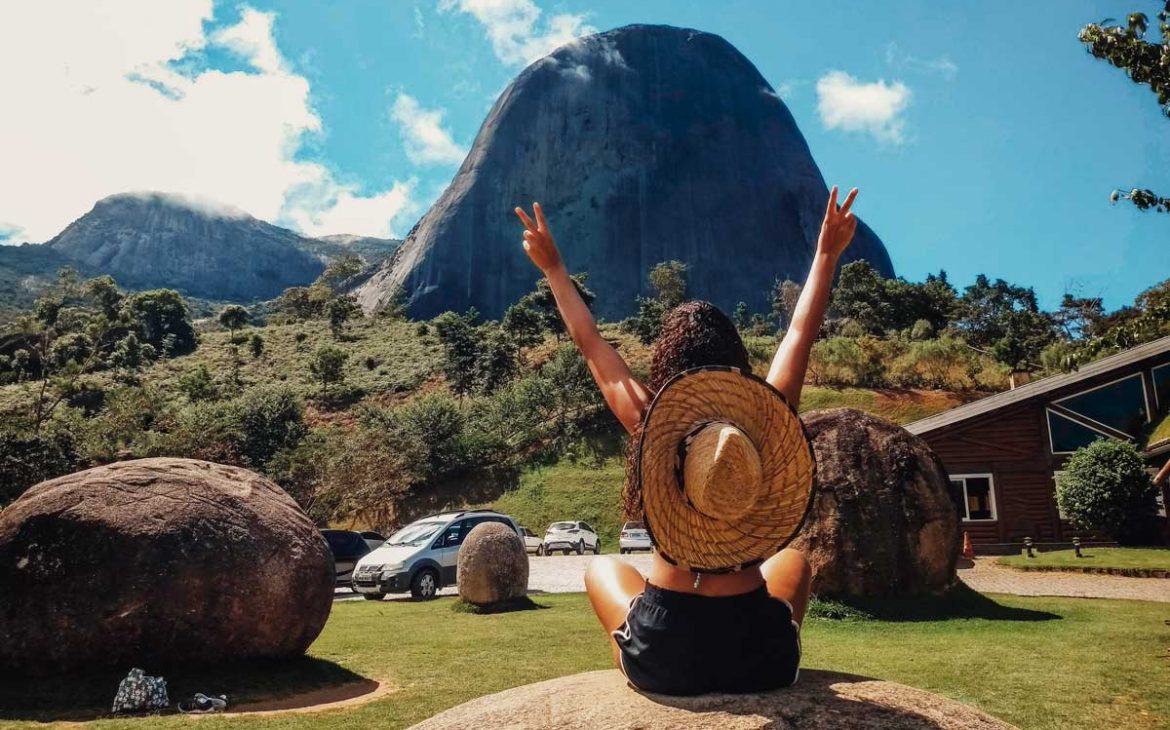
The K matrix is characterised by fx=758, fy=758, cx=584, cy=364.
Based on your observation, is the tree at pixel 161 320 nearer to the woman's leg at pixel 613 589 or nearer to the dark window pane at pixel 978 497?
the dark window pane at pixel 978 497

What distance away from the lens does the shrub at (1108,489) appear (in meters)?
20.2

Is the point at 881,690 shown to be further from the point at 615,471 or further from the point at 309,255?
the point at 309,255

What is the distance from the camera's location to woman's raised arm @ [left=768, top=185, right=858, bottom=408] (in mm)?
→ 3133

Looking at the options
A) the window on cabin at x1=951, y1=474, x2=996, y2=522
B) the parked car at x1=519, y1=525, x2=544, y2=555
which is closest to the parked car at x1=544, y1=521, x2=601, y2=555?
the parked car at x1=519, y1=525, x2=544, y2=555

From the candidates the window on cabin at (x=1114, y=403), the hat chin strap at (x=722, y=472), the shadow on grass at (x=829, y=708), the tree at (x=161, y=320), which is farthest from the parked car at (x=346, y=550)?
the tree at (x=161, y=320)

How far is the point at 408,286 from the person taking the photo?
105625 mm

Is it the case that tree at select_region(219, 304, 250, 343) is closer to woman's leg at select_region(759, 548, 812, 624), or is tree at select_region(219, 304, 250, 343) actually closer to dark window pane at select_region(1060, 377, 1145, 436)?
dark window pane at select_region(1060, 377, 1145, 436)

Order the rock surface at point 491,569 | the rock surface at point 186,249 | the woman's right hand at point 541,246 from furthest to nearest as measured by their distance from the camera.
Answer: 1. the rock surface at point 186,249
2. the rock surface at point 491,569
3. the woman's right hand at point 541,246

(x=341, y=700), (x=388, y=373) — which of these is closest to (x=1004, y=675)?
(x=341, y=700)

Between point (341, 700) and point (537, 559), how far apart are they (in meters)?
20.4

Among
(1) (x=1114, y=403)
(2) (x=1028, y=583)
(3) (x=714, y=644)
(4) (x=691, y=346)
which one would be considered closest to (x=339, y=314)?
(1) (x=1114, y=403)

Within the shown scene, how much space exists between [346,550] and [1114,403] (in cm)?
2353

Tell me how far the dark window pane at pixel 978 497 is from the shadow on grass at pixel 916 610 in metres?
13.7

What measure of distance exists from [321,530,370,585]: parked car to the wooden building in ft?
57.9
